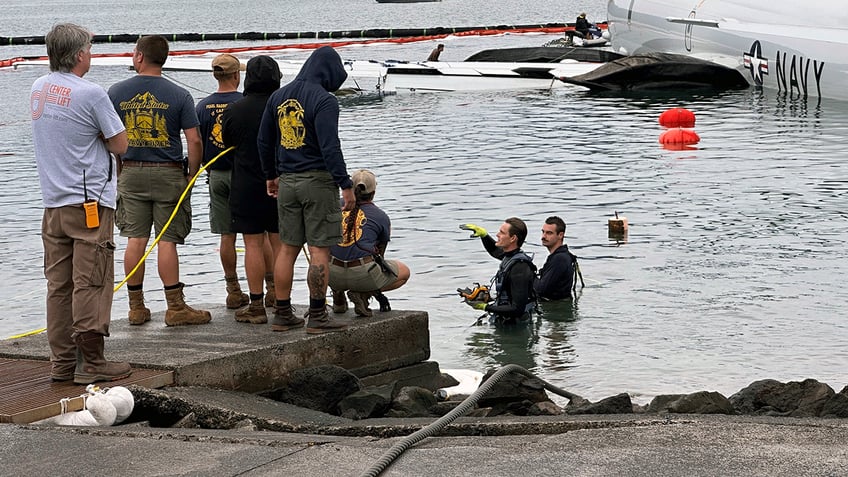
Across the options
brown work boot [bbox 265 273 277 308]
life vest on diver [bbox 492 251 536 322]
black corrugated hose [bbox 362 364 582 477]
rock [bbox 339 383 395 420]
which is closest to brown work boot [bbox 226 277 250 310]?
brown work boot [bbox 265 273 277 308]

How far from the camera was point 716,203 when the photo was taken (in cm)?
2141

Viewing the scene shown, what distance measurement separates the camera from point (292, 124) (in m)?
9.09

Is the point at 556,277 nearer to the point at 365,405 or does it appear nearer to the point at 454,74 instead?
the point at 365,405

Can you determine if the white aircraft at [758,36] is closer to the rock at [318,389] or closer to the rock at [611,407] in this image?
the rock at [611,407]

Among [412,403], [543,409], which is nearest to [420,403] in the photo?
[412,403]

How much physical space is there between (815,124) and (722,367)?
21.4m

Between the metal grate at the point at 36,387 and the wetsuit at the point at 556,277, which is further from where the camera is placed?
the wetsuit at the point at 556,277

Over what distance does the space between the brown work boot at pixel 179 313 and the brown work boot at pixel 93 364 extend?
154 cm

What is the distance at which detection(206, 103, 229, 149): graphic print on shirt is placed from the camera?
9.79 metres

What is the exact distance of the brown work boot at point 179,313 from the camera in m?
9.67

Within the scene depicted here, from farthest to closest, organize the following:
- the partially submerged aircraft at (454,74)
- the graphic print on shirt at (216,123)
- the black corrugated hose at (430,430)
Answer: the partially submerged aircraft at (454,74), the graphic print on shirt at (216,123), the black corrugated hose at (430,430)

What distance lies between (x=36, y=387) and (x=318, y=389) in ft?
5.98

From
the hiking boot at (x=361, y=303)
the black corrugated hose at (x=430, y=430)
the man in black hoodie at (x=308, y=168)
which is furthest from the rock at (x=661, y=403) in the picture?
the man in black hoodie at (x=308, y=168)

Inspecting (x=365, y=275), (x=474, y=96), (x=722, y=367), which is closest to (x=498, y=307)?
(x=722, y=367)
